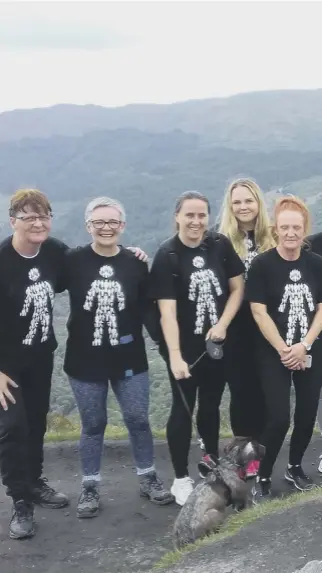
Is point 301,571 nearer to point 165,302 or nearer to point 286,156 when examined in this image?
point 165,302

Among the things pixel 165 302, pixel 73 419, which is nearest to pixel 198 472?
pixel 165 302

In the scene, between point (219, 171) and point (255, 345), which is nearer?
point (255, 345)

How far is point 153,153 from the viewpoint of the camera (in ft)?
560

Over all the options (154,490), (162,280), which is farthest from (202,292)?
(154,490)

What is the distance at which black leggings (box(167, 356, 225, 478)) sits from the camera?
482 centimetres

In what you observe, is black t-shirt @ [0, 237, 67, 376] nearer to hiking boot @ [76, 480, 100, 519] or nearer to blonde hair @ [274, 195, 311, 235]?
hiking boot @ [76, 480, 100, 519]

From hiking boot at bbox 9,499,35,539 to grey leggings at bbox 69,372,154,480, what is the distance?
51 centimetres

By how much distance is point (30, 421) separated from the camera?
497cm

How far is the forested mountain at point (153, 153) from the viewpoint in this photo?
116 m

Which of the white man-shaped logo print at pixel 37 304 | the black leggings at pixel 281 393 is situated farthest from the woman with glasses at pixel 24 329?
the black leggings at pixel 281 393

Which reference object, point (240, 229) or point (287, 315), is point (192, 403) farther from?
point (240, 229)

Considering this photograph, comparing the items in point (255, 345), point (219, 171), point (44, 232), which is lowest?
point (255, 345)

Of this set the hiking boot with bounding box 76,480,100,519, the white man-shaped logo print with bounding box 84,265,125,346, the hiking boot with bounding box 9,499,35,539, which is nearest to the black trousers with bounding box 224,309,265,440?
the white man-shaped logo print with bounding box 84,265,125,346

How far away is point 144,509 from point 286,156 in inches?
5613
